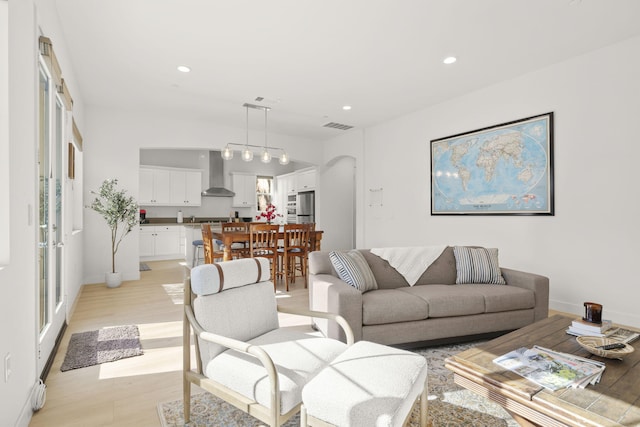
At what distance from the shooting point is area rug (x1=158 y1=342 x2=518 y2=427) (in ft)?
6.04

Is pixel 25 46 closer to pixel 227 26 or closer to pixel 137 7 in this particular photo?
pixel 137 7

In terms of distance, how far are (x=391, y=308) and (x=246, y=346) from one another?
1.48 metres

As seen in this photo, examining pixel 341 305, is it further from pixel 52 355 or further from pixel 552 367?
pixel 52 355

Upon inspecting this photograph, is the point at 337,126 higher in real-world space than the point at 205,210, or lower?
higher

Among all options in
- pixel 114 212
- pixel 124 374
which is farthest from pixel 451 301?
pixel 114 212

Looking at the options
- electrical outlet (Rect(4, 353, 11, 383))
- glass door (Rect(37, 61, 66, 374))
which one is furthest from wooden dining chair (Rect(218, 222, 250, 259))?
electrical outlet (Rect(4, 353, 11, 383))

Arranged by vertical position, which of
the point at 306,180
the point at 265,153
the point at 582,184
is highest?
the point at 265,153

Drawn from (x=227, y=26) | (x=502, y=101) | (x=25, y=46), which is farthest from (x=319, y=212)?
(x=25, y=46)

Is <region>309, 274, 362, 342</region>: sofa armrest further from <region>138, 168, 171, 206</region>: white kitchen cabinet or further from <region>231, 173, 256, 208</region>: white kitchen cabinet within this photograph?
<region>231, 173, 256, 208</region>: white kitchen cabinet

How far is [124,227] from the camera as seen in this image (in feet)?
18.9

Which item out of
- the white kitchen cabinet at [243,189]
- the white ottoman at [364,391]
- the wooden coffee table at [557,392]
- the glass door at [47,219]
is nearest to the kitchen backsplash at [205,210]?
the white kitchen cabinet at [243,189]

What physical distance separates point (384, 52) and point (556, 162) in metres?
2.33

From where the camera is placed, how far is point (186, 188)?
28.8 feet

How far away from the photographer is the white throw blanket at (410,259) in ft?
10.8
